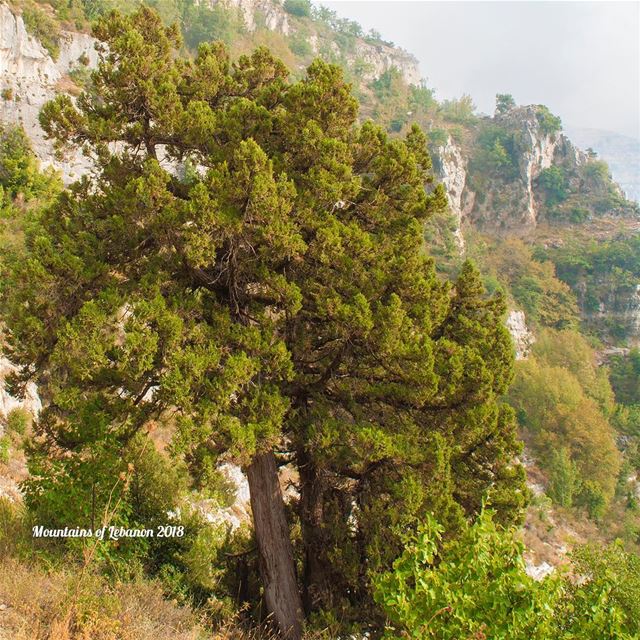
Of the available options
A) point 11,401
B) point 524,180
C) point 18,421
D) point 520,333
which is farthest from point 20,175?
point 524,180

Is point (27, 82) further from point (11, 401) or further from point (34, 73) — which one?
point (11, 401)

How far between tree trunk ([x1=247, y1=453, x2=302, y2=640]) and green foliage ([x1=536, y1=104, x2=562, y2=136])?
273 ft

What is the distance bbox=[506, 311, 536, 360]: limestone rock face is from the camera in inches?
2007

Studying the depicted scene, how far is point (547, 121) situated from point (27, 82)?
232ft

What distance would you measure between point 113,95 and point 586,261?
67.0 metres

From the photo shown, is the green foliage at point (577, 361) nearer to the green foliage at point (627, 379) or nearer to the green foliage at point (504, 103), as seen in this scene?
the green foliage at point (627, 379)

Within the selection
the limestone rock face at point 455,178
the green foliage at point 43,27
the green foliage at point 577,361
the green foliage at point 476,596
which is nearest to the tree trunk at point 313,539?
the green foliage at point 476,596

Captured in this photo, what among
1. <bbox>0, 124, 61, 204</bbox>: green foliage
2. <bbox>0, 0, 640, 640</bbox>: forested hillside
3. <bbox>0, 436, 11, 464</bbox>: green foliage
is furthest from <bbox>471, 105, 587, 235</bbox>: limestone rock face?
<bbox>0, 436, 11, 464</bbox>: green foliage

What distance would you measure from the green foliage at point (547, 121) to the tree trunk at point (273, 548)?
83.3 metres

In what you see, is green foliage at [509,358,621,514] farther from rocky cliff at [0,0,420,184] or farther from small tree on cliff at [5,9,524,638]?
rocky cliff at [0,0,420,184]

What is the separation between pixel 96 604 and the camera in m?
4.06

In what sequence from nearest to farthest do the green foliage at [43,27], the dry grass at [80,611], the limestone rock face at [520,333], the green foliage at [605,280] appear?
1. the dry grass at [80,611]
2. the green foliage at [43,27]
3. the limestone rock face at [520,333]
4. the green foliage at [605,280]

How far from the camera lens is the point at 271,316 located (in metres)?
6.50

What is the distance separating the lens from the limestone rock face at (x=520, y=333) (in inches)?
2007
